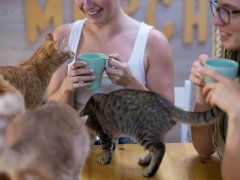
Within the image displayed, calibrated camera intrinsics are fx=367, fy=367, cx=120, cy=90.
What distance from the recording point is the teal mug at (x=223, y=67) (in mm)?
773

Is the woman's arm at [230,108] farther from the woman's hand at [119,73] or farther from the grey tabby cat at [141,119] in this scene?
the woman's hand at [119,73]

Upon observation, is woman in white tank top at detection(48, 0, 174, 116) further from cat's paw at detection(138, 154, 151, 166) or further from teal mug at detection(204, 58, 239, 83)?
teal mug at detection(204, 58, 239, 83)

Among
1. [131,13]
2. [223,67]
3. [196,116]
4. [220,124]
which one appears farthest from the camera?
[131,13]

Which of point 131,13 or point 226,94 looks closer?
point 226,94

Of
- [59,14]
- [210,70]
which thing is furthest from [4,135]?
[59,14]

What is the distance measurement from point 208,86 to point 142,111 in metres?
0.19

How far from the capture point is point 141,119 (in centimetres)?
94

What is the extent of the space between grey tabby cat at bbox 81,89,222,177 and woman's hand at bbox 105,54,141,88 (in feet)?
0.42

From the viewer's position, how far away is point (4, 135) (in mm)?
534

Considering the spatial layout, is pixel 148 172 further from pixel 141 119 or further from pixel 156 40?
pixel 156 40

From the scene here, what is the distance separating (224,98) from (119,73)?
0.40m

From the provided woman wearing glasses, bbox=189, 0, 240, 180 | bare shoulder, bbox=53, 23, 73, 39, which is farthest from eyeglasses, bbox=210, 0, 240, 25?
A: bare shoulder, bbox=53, 23, 73, 39

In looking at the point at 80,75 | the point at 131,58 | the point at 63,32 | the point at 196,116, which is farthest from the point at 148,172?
the point at 63,32

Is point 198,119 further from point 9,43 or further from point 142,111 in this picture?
point 9,43
